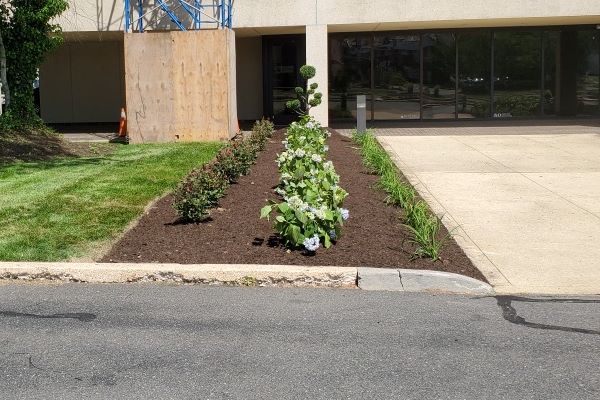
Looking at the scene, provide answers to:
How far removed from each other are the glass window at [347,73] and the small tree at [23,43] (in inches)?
359

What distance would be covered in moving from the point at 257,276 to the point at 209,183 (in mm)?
2555

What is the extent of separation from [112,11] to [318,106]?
5904mm

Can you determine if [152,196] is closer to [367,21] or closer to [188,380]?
[188,380]

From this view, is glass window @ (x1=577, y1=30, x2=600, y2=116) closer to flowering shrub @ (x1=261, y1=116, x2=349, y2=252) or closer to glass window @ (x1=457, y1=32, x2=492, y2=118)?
glass window @ (x1=457, y1=32, x2=492, y2=118)

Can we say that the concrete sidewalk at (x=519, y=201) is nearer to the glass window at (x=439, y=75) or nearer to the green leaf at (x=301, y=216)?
the green leaf at (x=301, y=216)

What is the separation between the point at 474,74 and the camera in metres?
24.3

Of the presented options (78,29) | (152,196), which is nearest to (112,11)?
(78,29)

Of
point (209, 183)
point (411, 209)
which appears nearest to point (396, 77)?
point (209, 183)

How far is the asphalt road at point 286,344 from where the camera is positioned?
183 inches

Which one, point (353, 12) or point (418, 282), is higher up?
point (353, 12)

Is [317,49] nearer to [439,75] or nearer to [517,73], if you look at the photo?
[439,75]

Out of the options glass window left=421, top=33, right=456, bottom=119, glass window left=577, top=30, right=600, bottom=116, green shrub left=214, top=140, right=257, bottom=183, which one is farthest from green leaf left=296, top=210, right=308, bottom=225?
glass window left=577, top=30, right=600, bottom=116

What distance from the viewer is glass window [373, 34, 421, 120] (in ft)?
79.1

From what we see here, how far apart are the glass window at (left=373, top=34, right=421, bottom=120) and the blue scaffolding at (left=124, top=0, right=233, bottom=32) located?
592 cm
